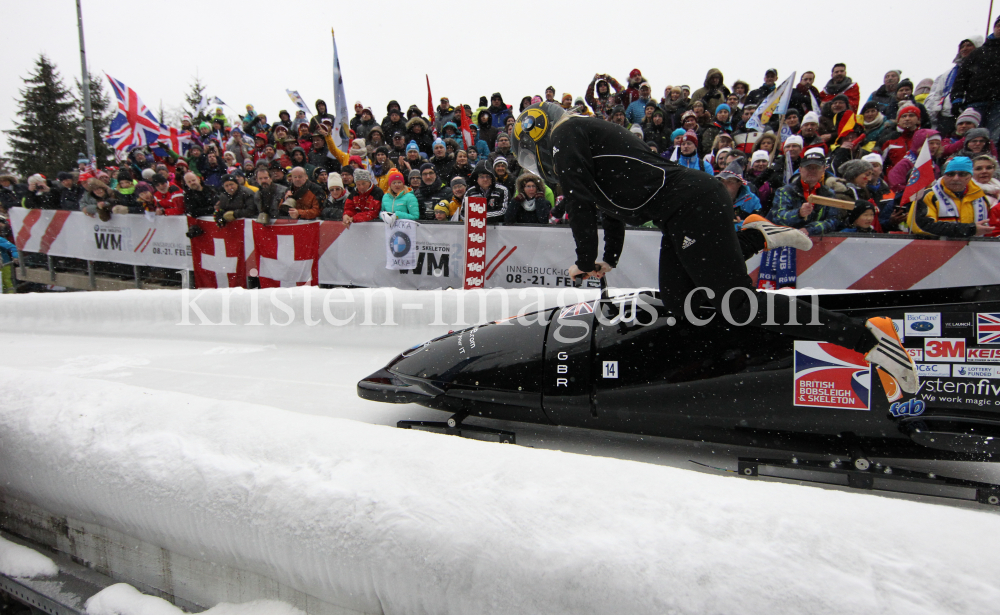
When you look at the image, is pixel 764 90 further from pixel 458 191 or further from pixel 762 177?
pixel 458 191

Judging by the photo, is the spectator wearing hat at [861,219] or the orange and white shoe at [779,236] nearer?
the orange and white shoe at [779,236]

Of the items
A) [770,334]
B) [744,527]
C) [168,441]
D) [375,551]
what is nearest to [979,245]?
[770,334]

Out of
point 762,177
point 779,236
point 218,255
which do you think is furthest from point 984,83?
point 218,255

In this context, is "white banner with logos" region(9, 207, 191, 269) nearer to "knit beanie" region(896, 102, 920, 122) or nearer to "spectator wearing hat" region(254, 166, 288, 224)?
"spectator wearing hat" region(254, 166, 288, 224)

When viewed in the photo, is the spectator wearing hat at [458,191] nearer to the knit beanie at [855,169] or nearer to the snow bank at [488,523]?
the knit beanie at [855,169]

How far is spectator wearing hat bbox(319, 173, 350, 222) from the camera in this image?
21.6 feet

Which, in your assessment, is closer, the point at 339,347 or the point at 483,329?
the point at 483,329

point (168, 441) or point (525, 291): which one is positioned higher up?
point (525, 291)

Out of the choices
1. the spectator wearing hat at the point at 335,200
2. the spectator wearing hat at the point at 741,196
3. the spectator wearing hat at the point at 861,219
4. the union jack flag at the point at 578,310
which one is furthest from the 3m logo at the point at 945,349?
the spectator wearing hat at the point at 335,200

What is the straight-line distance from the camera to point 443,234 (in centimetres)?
588

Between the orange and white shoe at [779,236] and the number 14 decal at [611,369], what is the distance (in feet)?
2.44

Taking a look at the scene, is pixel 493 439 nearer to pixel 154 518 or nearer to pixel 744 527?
pixel 154 518

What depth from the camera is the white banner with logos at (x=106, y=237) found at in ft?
24.8

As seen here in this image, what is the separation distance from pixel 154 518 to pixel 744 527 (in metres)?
1.38
